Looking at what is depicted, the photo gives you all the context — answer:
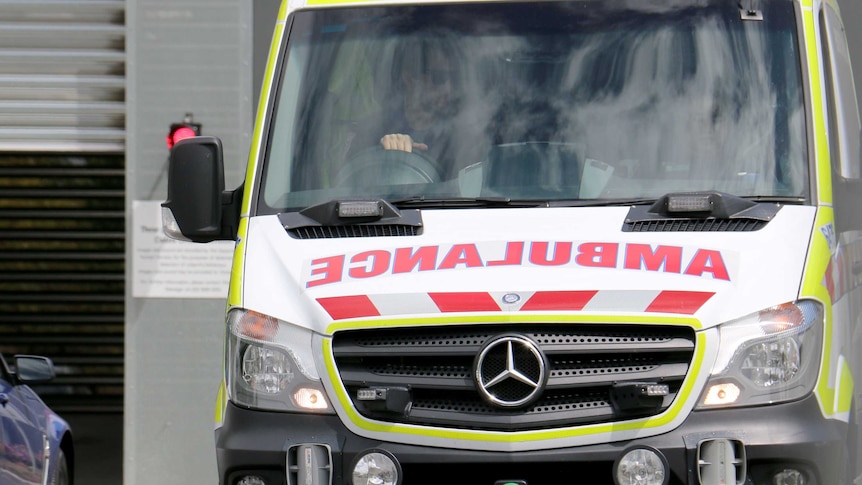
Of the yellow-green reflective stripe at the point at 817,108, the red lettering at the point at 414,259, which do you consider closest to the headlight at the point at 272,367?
the red lettering at the point at 414,259

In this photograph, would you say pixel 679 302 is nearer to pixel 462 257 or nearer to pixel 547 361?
pixel 547 361

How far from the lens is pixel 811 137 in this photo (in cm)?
495

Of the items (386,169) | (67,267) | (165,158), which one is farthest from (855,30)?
(67,267)

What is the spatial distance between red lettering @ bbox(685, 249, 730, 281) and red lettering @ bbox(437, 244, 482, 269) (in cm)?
68

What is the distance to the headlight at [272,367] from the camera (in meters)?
4.62

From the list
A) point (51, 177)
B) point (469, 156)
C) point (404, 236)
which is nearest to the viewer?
point (404, 236)

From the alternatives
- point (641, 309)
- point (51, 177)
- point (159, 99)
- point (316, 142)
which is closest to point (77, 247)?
point (51, 177)

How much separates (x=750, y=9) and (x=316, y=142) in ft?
5.46

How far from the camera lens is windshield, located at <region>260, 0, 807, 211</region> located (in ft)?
16.3

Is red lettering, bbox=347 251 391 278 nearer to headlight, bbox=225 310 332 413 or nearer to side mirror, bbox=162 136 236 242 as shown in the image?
headlight, bbox=225 310 332 413

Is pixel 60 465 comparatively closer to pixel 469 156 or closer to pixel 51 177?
pixel 469 156

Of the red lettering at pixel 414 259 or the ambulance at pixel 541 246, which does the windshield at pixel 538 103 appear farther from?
the red lettering at pixel 414 259

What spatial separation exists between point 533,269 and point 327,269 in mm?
691


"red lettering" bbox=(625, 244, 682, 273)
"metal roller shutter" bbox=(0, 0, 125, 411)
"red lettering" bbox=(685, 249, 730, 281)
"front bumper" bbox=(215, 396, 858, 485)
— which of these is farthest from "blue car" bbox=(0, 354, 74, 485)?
"metal roller shutter" bbox=(0, 0, 125, 411)
